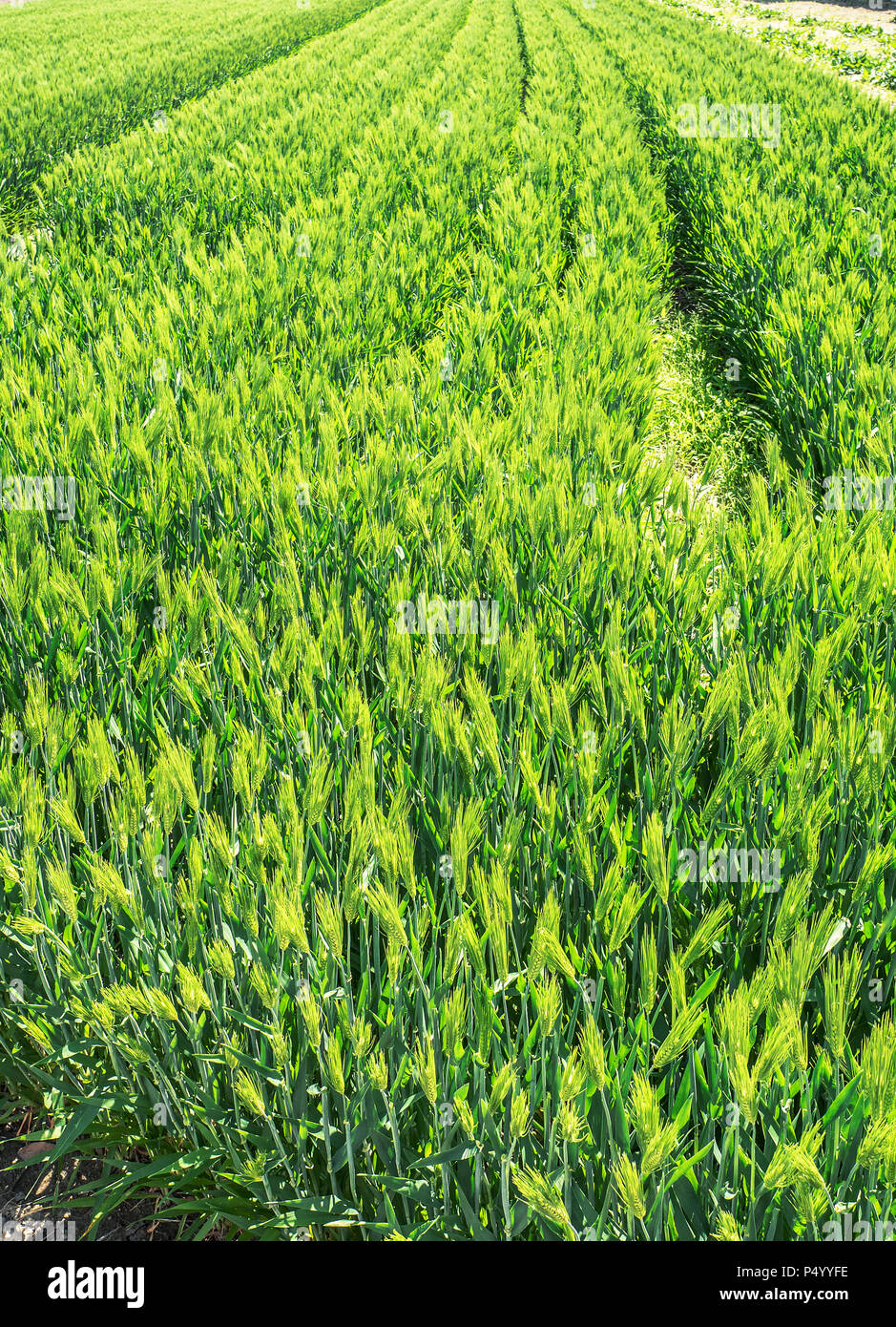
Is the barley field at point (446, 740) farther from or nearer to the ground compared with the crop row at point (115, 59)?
nearer to the ground

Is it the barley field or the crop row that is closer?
the barley field

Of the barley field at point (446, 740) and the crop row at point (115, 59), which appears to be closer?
the barley field at point (446, 740)

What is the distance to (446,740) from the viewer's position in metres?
1.22

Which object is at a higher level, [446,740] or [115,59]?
[115,59]

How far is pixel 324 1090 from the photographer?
3.03 feet

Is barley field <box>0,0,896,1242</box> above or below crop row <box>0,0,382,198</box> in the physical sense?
below

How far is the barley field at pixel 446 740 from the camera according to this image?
2.97 ft

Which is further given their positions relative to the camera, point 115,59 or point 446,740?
point 115,59

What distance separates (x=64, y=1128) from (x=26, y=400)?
225cm

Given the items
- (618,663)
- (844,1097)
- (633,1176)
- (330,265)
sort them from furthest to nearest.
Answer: (330,265) < (618,663) < (844,1097) < (633,1176)

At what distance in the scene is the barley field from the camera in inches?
35.7

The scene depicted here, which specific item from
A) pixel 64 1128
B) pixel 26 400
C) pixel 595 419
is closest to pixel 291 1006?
pixel 64 1128
